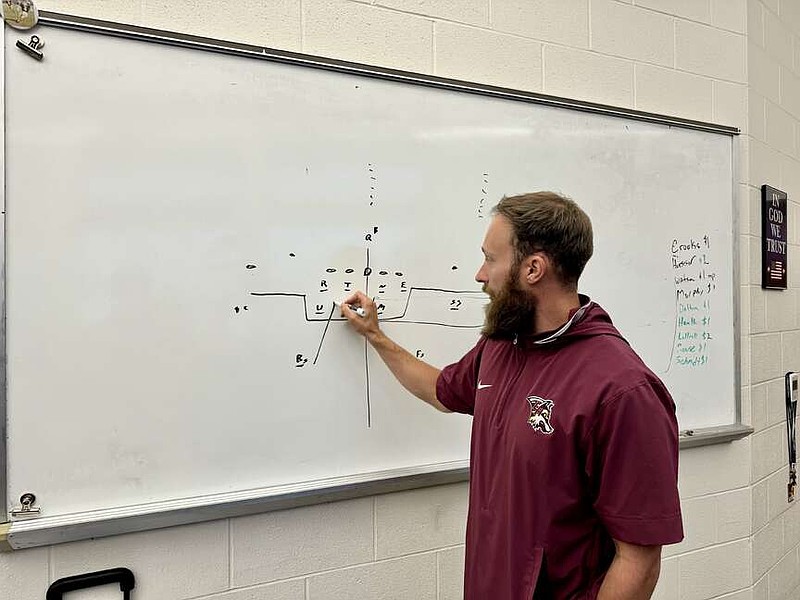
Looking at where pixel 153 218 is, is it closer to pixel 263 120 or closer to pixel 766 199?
pixel 263 120

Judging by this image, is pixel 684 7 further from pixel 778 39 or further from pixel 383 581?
pixel 383 581

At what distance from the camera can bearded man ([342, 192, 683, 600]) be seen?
1.22 metres

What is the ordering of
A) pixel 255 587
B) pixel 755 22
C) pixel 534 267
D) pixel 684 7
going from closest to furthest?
1. pixel 534 267
2. pixel 255 587
3. pixel 684 7
4. pixel 755 22

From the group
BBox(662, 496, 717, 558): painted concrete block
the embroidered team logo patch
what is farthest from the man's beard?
BBox(662, 496, 717, 558): painted concrete block

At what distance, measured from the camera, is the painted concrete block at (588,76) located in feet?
6.23

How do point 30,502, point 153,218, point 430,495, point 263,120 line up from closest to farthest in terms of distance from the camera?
1. point 30,502
2. point 153,218
3. point 263,120
4. point 430,495

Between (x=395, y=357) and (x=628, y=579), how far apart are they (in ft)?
2.13

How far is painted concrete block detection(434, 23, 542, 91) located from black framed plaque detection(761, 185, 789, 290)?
1.00 meters

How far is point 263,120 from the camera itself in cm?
146

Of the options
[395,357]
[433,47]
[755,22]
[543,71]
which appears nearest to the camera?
[395,357]

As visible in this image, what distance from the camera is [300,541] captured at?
1521mm

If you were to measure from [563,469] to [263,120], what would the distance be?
35.3 inches

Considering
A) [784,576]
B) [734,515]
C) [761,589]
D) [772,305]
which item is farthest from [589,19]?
[784,576]

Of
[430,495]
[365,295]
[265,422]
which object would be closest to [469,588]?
[430,495]
